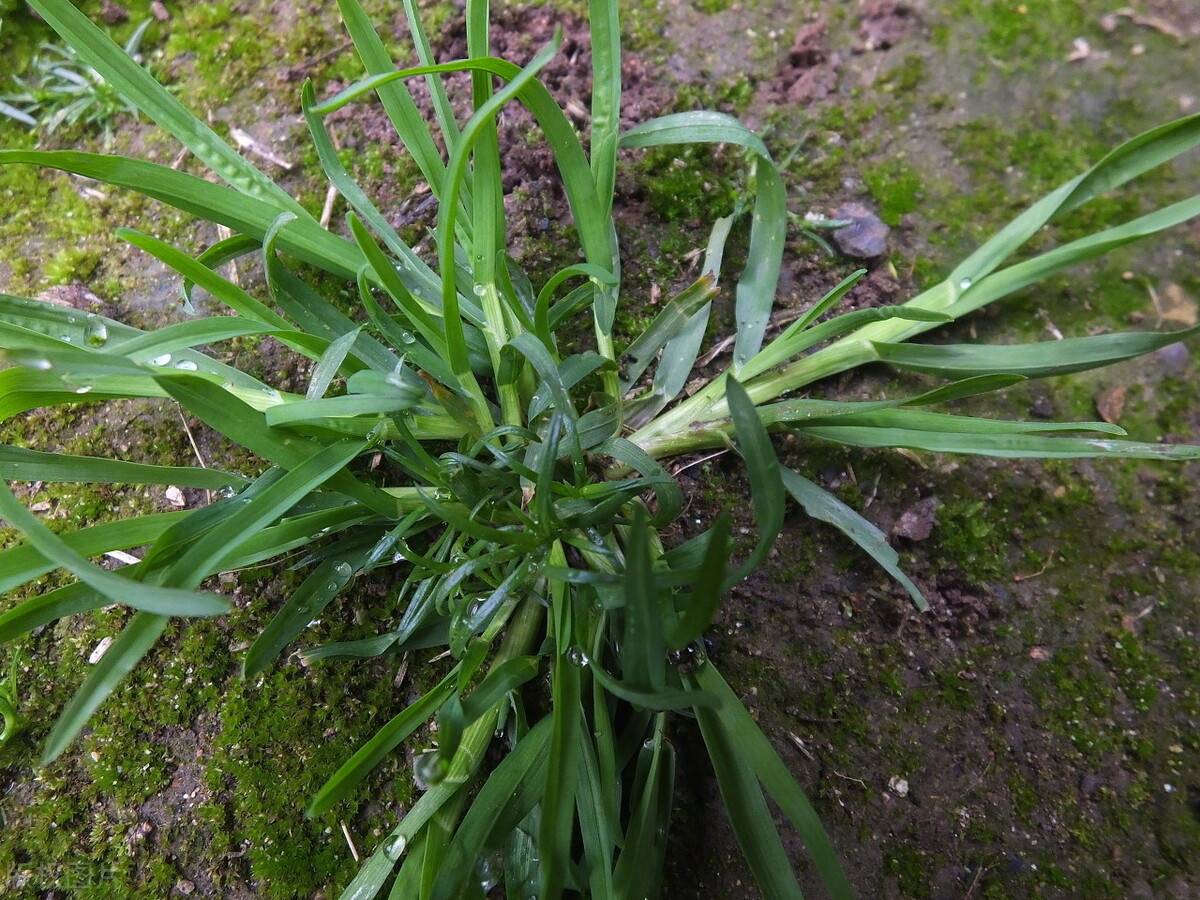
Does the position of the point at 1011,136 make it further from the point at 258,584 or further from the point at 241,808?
the point at 241,808

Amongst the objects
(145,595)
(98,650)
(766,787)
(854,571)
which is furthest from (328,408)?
(854,571)

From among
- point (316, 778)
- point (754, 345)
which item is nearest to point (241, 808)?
point (316, 778)

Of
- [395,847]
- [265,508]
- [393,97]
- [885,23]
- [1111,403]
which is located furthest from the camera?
[885,23]

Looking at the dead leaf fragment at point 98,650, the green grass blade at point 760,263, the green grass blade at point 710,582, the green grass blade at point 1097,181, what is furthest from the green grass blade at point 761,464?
the dead leaf fragment at point 98,650

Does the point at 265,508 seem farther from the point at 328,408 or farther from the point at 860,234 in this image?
the point at 860,234

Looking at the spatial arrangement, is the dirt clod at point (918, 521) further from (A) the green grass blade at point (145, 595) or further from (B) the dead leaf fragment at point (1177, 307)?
(A) the green grass blade at point (145, 595)
